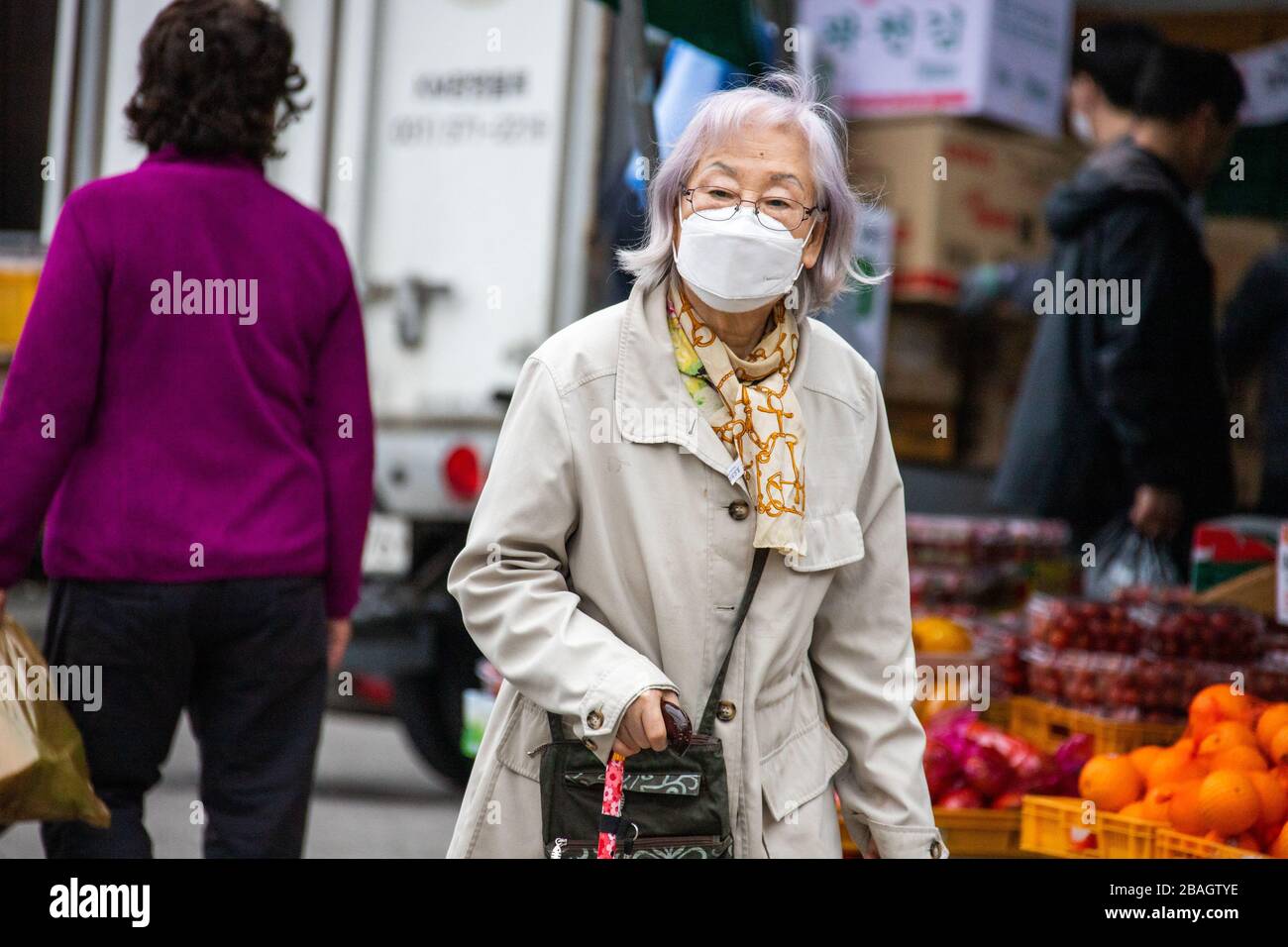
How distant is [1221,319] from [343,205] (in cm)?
325

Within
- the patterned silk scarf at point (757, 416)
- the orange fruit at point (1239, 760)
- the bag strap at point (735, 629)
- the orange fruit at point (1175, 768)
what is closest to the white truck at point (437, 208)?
the orange fruit at point (1175, 768)

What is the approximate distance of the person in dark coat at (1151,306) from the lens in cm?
561

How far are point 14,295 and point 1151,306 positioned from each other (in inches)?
149

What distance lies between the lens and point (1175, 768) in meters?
3.73

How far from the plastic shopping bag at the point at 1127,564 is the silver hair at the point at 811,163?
297cm

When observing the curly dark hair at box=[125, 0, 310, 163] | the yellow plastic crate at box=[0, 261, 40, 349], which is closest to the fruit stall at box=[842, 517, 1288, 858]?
the curly dark hair at box=[125, 0, 310, 163]

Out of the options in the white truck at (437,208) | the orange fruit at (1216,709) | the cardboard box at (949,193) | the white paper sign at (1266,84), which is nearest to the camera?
the orange fruit at (1216,709)

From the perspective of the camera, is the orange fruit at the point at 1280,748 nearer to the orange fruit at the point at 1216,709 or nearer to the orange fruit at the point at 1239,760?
the orange fruit at the point at 1239,760

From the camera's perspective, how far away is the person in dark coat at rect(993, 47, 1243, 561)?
18.4 ft

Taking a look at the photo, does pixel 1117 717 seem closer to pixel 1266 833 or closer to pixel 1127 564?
pixel 1266 833

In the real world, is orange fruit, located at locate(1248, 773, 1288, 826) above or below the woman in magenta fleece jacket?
below

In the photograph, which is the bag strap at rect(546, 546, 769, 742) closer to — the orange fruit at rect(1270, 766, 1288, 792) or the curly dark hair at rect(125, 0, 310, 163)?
the orange fruit at rect(1270, 766, 1288, 792)

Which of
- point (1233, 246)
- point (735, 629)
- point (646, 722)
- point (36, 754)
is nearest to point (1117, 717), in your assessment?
point (735, 629)

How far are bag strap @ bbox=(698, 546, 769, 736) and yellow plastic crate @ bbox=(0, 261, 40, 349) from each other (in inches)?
150
